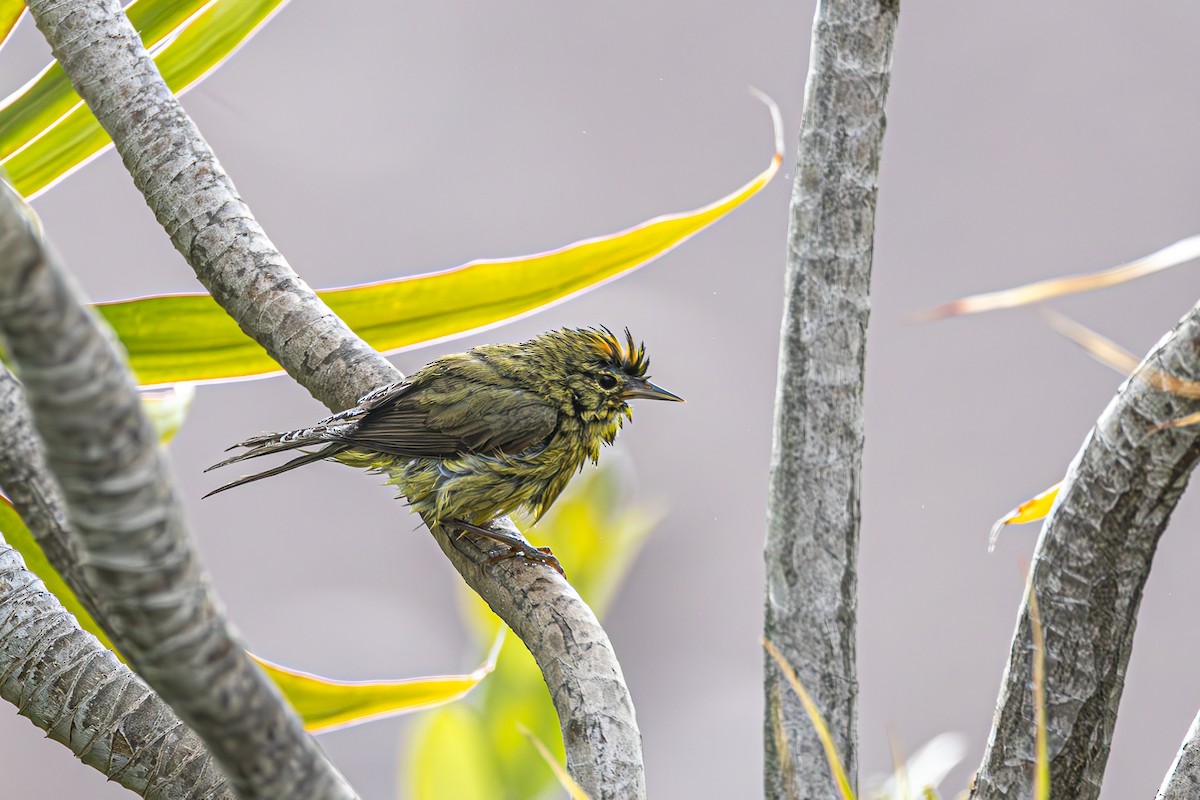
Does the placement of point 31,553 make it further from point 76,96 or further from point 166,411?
point 76,96

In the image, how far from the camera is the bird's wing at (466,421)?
1.39 meters

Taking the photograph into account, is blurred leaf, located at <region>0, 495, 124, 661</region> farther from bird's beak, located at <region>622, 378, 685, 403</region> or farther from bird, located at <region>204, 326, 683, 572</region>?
bird's beak, located at <region>622, 378, 685, 403</region>

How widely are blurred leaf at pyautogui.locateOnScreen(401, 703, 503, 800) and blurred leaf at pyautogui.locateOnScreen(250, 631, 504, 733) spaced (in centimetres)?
16

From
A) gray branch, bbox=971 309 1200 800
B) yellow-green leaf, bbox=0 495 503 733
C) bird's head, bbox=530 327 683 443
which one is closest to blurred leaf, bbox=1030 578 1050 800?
gray branch, bbox=971 309 1200 800

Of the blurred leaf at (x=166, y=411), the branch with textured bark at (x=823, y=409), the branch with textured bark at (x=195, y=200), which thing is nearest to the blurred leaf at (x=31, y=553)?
the blurred leaf at (x=166, y=411)

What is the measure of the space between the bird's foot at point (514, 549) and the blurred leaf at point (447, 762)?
29 cm

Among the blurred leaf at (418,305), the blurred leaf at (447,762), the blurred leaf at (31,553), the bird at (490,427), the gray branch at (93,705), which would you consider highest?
the blurred leaf at (418,305)

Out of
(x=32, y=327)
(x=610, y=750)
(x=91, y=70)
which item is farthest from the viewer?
(x=91, y=70)

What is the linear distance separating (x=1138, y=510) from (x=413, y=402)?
948 mm

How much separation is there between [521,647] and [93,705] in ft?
2.69

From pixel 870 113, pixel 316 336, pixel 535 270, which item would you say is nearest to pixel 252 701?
pixel 870 113

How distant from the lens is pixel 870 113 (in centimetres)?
92

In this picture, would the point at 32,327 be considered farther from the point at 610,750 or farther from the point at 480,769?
the point at 480,769

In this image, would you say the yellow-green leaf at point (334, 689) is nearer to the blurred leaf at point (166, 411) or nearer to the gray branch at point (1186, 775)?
Answer: the blurred leaf at point (166, 411)
